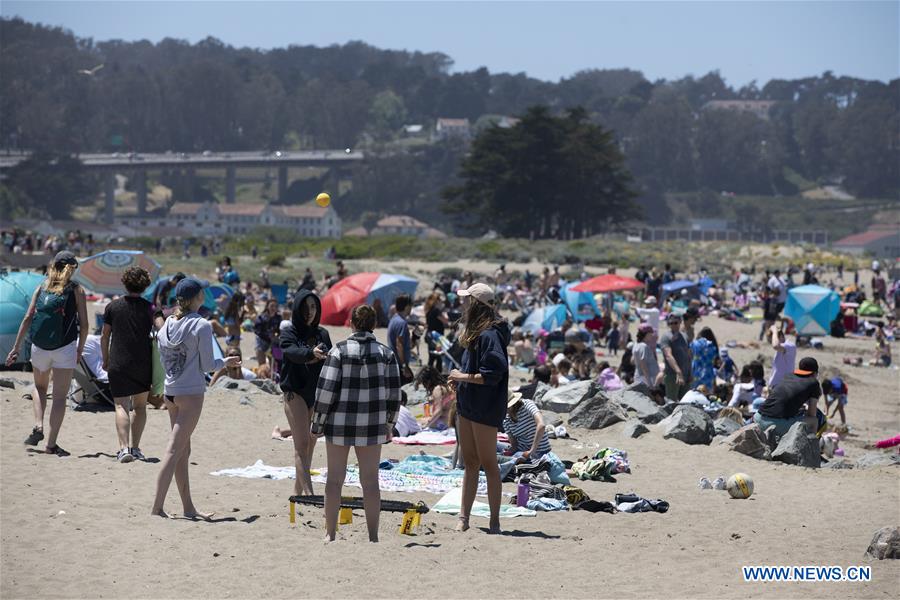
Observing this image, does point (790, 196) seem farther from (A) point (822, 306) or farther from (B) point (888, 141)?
(A) point (822, 306)

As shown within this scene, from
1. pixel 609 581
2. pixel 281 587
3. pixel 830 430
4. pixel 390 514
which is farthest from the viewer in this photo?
pixel 830 430

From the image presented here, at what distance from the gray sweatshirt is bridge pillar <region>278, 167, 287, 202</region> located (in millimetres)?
128100

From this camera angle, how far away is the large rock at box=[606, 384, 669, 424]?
407 inches

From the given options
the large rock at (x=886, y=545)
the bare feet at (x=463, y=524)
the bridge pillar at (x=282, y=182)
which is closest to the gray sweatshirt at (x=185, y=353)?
the bare feet at (x=463, y=524)

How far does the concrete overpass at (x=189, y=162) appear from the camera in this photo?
11561 cm

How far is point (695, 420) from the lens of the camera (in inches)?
382

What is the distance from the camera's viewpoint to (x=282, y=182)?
13425 centimetres

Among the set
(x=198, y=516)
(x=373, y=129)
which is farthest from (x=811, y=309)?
(x=373, y=129)

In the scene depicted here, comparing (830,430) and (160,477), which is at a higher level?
(160,477)

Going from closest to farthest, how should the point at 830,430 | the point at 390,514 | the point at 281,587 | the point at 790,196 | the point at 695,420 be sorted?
the point at 281,587
the point at 390,514
the point at 695,420
the point at 830,430
the point at 790,196

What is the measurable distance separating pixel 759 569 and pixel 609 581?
32.9 inches

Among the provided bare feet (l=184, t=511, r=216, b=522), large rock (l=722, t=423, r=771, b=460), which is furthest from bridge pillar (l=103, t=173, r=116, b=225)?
bare feet (l=184, t=511, r=216, b=522)

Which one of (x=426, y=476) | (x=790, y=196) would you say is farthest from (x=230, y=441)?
(x=790, y=196)

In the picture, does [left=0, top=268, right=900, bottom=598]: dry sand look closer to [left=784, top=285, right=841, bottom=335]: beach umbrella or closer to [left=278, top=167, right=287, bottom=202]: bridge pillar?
[left=784, top=285, right=841, bottom=335]: beach umbrella
